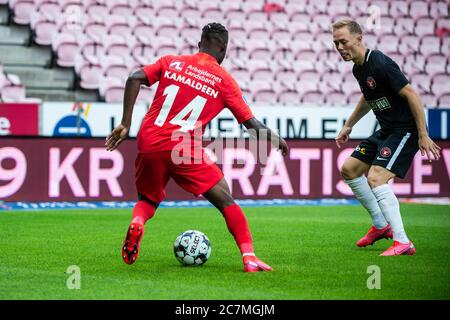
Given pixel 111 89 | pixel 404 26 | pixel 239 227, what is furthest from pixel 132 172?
pixel 404 26

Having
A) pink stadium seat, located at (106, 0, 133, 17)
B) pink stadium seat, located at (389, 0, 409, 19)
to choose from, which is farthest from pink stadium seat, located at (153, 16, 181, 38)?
pink stadium seat, located at (389, 0, 409, 19)

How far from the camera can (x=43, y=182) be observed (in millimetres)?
15148

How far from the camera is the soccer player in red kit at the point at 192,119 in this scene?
748 centimetres

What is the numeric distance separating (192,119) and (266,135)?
2.08 feet

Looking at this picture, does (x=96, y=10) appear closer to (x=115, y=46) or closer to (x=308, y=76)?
(x=115, y=46)

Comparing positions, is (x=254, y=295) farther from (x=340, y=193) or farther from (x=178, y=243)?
(x=340, y=193)

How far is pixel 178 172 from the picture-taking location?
7.59 meters

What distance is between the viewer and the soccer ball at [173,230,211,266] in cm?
800

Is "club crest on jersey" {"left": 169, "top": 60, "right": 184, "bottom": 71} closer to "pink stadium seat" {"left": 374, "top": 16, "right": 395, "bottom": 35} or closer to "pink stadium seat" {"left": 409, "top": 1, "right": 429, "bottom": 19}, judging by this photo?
"pink stadium seat" {"left": 374, "top": 16, "right": 395, "bottom": 35}

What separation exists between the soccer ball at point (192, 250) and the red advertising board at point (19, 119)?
8.20m

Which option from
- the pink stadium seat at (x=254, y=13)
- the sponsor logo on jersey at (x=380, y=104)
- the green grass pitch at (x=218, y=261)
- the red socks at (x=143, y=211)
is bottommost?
the green grass pitch at (x=218, y=261)

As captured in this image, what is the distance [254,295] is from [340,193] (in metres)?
11.1

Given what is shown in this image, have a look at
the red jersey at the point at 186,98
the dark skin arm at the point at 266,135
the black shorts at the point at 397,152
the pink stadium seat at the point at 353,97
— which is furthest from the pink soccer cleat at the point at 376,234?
the pink stadium seat at the point at 353,97

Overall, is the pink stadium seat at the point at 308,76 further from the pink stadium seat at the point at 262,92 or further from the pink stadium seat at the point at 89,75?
the pink stadium seat at the point at 89,75
